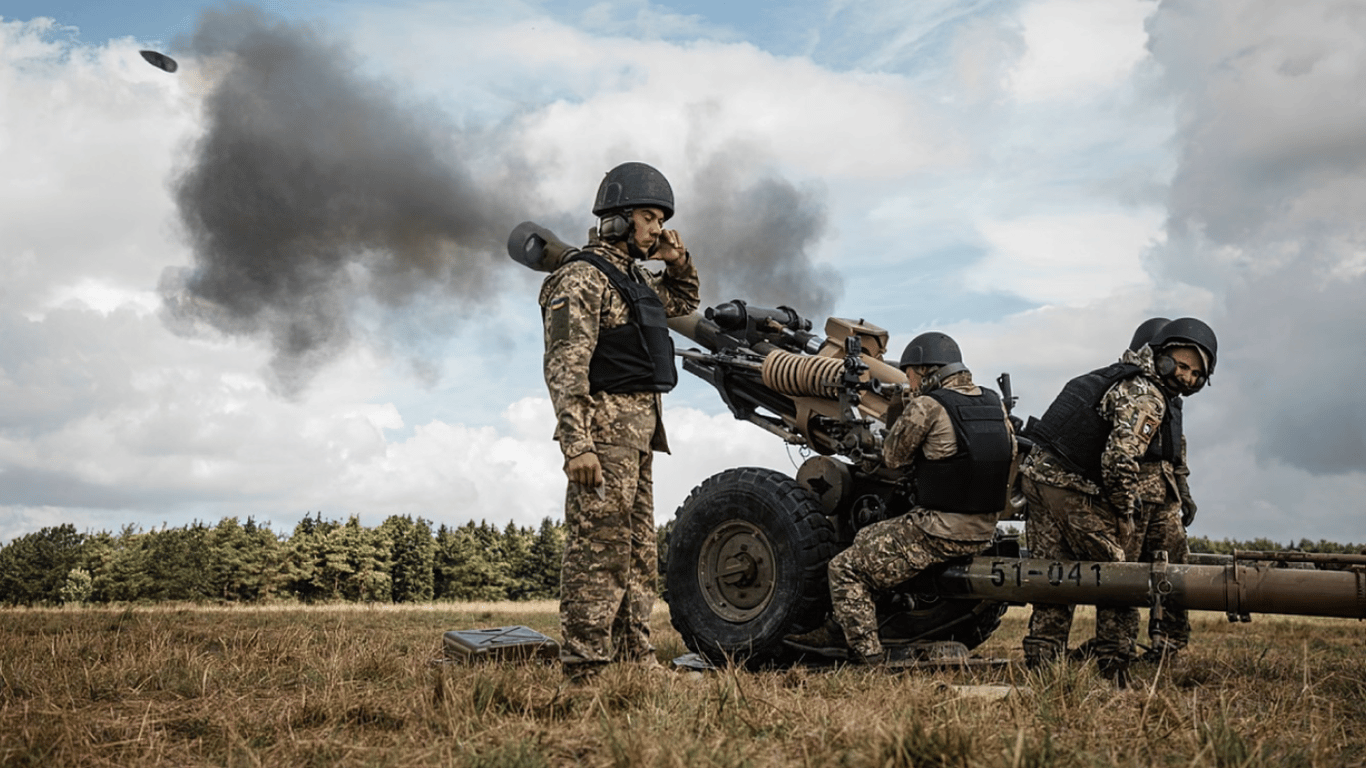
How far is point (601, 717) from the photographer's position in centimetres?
390

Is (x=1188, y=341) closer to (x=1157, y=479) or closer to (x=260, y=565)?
(x=1157, y=479)

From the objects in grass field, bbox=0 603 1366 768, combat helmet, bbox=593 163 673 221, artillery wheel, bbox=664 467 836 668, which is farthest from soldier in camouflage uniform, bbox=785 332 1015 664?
combat helmet, bbox=593 163 673 221

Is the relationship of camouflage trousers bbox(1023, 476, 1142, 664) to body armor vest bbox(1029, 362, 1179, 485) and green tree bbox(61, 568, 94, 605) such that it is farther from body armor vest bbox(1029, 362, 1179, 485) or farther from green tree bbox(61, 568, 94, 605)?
green tree bbox(61, 568, 94, 605)

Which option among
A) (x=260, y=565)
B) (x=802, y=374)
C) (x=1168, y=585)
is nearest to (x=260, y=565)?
(x=260, y=565)

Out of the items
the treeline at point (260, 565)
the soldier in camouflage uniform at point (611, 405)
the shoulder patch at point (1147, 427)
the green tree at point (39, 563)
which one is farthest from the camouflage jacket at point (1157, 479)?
the green tree at point (39, 563)

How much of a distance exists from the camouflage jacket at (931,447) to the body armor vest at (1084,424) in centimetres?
74

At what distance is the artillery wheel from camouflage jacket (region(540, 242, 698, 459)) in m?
1.62

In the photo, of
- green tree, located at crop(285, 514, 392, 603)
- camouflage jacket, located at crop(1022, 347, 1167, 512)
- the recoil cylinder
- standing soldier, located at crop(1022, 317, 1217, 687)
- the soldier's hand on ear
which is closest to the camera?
the soldier's hand on ear

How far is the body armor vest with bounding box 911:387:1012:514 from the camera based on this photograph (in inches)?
265

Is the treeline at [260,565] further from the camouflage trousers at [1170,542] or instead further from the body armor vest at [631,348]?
the body armor vest at [631,348]

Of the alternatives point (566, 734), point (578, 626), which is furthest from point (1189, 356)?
point (566, 734)

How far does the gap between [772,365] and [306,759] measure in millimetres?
5501

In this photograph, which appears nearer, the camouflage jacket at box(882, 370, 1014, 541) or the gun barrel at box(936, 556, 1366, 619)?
the gun barrel at box(936, 556, 1366, 619)

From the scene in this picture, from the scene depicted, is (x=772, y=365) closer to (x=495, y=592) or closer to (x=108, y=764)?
(x=108, y=764)
